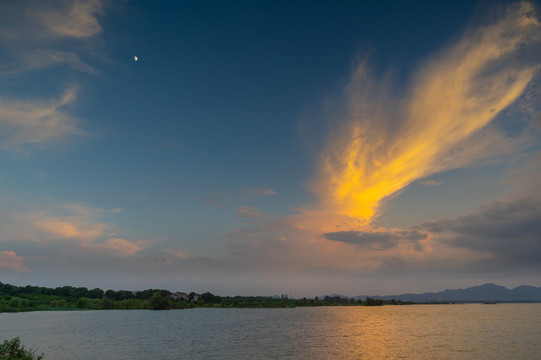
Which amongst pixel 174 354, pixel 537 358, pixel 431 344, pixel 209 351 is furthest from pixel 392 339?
pixel 174 354

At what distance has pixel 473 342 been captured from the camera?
8256 centimetres

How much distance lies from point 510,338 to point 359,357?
185ft

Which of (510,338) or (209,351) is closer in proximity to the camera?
(209,351)

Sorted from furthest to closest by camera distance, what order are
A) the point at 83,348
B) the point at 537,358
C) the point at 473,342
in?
the point at 473,342, the point at 83,348, the point at 537,358

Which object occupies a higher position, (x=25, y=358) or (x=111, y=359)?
(x=25, y=358)

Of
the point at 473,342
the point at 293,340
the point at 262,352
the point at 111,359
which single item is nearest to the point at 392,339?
the point at 473,342

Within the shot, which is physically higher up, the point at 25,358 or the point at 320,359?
the point at 25,358

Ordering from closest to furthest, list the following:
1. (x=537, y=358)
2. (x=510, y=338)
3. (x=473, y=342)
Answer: (x=537, y=358), (x=473, y=342), (x=510, y=338)

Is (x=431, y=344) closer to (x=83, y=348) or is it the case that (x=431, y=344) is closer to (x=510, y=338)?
(x=510, y=338)

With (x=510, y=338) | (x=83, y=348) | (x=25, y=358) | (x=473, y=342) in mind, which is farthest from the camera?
(x=510, y=338)

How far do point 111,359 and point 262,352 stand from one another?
31138 millimetres

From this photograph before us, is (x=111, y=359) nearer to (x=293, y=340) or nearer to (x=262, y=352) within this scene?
(x=262, y=352)

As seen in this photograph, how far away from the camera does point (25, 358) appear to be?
38938mm

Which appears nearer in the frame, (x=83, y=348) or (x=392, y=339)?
(x=83, y=348)
